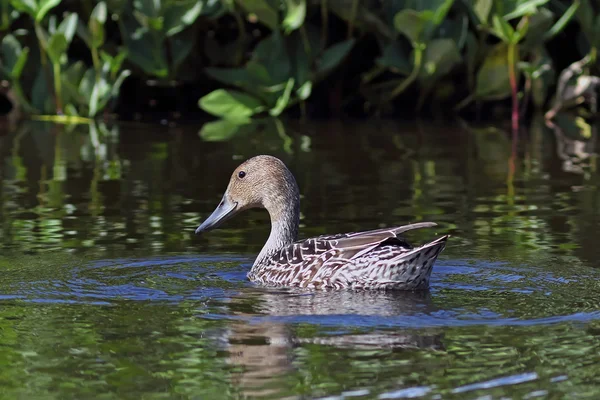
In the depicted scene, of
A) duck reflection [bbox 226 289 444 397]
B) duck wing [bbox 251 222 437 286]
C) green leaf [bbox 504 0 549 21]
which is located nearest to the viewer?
duck reflection [bbox 226 289 444 397]

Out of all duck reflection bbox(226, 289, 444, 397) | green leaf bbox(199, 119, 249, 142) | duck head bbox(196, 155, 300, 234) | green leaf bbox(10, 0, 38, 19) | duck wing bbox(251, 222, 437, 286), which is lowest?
duck reflection bbox(226, 289, 444, 397)

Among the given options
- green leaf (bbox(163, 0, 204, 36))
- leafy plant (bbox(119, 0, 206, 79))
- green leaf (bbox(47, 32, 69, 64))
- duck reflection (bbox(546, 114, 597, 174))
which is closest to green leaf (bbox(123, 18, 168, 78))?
leafy plant (bbox(119, 0, 206, 79))

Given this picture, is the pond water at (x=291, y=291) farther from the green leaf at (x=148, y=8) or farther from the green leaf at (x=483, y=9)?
the green leaf at (x=148, y=8)

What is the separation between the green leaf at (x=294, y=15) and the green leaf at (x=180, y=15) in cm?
104

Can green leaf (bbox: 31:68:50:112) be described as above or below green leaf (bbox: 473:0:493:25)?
below

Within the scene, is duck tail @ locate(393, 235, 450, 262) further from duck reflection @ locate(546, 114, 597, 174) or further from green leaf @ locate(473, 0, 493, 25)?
green leaf @ locate(473, 0, 493, 25)

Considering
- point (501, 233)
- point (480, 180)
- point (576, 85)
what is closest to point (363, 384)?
point (501, 233)

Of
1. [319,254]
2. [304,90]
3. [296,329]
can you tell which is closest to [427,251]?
[319,254]

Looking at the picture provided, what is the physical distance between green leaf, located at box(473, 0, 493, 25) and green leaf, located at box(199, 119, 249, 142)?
10.2 ft

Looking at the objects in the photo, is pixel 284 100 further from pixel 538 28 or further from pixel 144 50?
pixel 538 28

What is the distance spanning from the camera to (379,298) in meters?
6.89

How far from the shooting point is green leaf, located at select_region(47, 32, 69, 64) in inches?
595

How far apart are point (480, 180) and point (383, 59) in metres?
3.93

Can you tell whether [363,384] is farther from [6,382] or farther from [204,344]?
[6,382]
